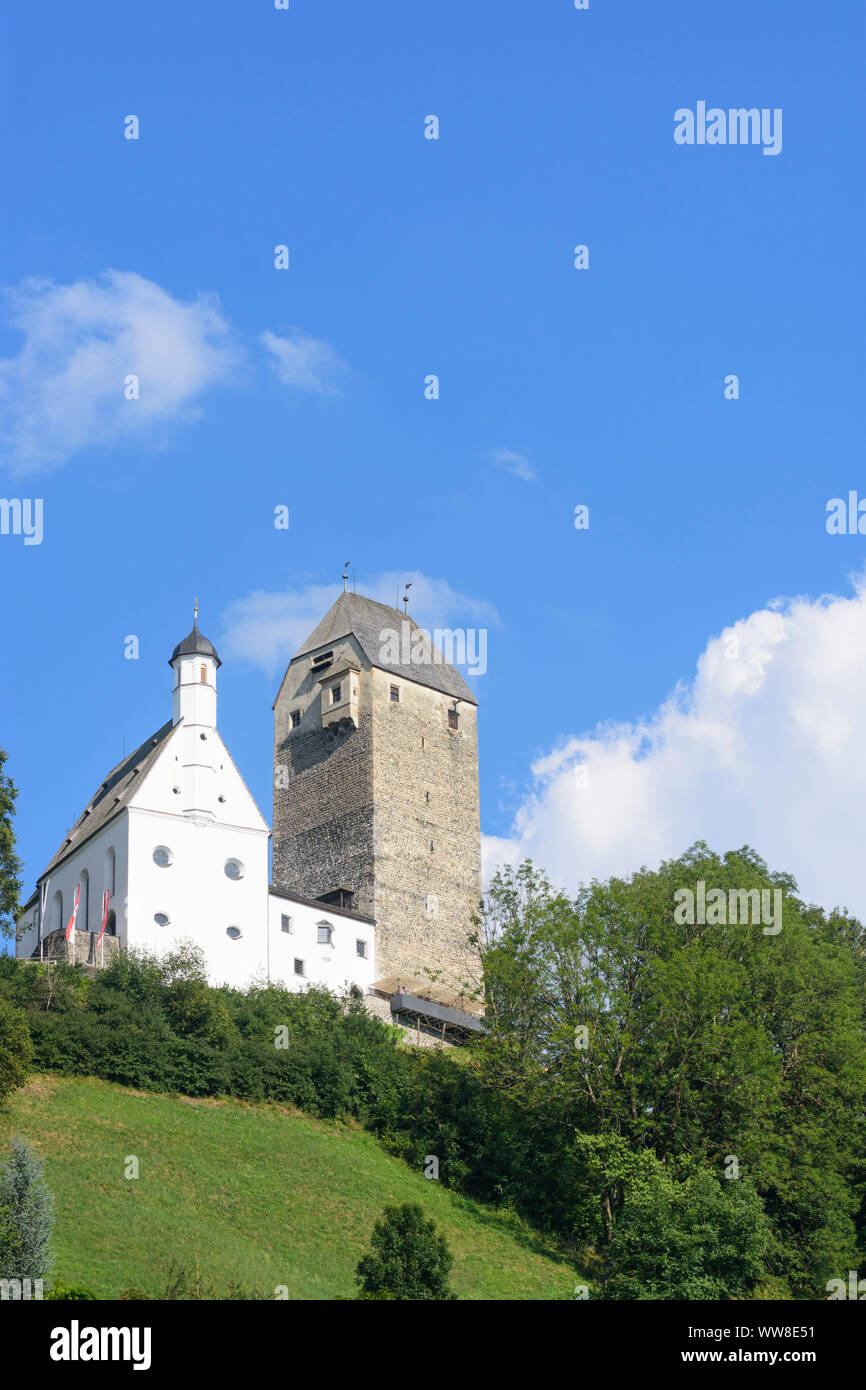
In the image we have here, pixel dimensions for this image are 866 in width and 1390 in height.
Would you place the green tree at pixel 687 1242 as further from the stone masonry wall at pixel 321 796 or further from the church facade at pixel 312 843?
the stone masonry wall at pixel 321 796

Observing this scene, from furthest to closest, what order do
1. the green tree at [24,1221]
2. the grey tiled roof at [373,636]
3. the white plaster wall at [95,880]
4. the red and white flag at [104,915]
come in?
the grey tiled roof at [373,636]
the white plaster wall at [95,880]
the red and white flag at [104,915]
the green tree at [24,1221]

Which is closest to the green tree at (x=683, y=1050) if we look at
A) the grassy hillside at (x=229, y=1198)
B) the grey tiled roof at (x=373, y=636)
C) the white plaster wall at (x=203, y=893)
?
the grassy hillside at (x=229, y=1198)

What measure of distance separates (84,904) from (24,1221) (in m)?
30.5

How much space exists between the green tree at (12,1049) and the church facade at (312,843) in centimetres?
1118

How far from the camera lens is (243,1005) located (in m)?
54.2

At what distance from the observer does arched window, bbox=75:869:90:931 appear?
60.1 m

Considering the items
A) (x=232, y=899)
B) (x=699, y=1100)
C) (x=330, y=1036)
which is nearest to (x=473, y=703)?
(x=232, y=899)

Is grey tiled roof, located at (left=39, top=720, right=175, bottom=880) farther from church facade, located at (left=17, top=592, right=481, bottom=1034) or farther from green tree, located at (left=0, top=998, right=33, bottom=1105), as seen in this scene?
green tree, located at (left=0, top=998, right=33, bottom=1105)

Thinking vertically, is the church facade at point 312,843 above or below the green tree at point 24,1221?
above

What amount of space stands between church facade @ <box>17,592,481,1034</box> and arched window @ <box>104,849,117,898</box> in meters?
0.08

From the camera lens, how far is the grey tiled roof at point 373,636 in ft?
239

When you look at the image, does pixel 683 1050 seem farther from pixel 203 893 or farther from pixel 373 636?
pixel 373 636

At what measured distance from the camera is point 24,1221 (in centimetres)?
3064
